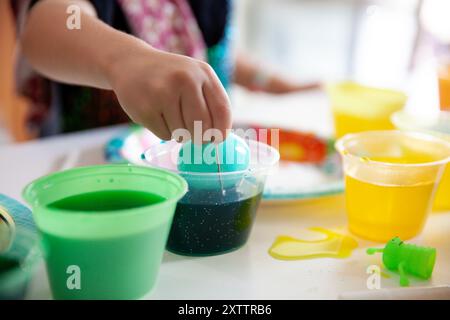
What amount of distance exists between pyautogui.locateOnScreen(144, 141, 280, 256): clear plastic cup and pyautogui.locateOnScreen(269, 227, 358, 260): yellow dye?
0.04 m

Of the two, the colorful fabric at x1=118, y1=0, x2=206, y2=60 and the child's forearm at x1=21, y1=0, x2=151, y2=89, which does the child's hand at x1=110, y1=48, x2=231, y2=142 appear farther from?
the colorful fabric at x1=118, y1=0, x2=206, y2=60

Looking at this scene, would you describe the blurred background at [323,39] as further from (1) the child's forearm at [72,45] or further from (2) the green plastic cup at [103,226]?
(2) the green plastic cup at [103,226]

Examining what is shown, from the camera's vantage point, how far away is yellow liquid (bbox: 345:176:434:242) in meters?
0.58

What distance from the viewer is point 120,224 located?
0.42 meters

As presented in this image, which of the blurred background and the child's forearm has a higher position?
the child's forearm

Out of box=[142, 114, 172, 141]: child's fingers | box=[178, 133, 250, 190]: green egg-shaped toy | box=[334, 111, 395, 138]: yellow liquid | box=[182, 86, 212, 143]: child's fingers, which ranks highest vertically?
box=[182, 86, 212, 143]: child's fingers

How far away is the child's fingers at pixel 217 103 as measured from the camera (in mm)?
472

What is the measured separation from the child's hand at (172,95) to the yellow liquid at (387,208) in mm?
186

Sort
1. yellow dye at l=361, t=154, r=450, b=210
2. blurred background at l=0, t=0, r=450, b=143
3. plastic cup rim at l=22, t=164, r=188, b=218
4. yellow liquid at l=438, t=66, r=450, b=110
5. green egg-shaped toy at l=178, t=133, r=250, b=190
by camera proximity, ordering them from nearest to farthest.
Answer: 1. plastic cup rim at l=22, t=164, r=188, b=218
2. green egg-shaped toy at l=178, t=133, r=250, b=190
3. yellow dye at l=361, t=154, r=450, b=210
4. yellow liquid at l=438, t=66, r=450, b=110
5. blurred background at l=0, t=0, r=450, b=143

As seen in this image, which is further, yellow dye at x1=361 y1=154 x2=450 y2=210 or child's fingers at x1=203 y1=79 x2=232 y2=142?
yellow dye at x1=361 y1=154 x2=450 y2=210

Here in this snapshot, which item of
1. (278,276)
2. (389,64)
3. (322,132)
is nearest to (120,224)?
(278,276)

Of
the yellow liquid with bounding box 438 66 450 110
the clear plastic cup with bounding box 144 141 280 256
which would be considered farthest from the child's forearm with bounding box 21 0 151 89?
the yellow liquid with bounding box 438 66 450 110

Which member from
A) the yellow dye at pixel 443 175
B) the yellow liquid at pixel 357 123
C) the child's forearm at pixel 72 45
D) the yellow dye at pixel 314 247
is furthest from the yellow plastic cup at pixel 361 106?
the child's forearm at pixel 72 45
